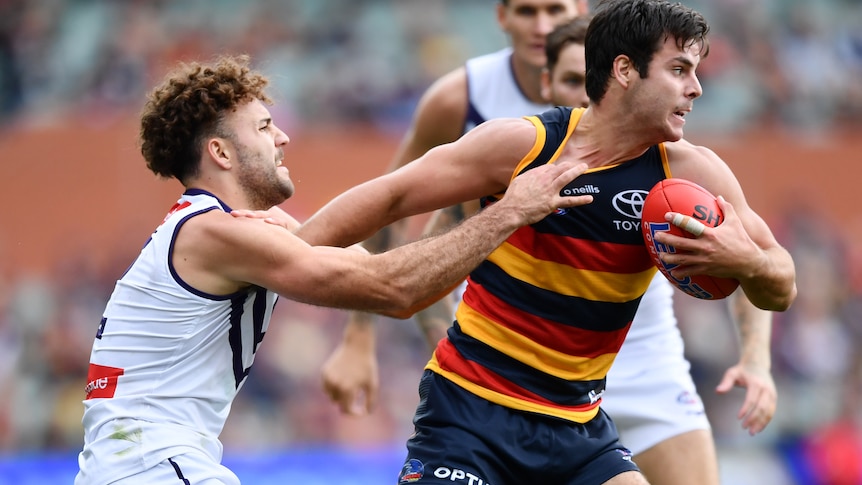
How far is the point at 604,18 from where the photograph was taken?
474 cm

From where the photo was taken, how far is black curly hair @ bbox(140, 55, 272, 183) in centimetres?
488

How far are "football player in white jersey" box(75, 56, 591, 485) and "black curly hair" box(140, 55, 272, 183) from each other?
0.8 inches

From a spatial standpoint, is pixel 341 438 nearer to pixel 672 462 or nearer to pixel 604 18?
pixel 672 462

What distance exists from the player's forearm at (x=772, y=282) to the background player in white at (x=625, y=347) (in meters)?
1.01

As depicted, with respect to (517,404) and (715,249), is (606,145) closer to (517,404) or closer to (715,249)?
(715,249)

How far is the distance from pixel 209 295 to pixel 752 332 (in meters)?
2.76

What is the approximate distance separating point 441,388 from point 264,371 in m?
7.53

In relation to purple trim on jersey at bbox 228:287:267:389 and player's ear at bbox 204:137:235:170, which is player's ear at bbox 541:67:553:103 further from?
purple trim on jersey at bbox 228:287:267:389

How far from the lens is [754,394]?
18.5 feet

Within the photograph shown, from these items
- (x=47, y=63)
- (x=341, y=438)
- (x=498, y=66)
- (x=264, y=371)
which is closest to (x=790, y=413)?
(x=341, y=438)

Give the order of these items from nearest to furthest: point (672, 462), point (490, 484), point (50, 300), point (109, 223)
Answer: point (490, 484) → point (672, 462) → point (50, 300) → point (109, 223)

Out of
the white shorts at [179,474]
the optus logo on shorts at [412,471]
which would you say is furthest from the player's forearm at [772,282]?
the white shorts at [179,474]

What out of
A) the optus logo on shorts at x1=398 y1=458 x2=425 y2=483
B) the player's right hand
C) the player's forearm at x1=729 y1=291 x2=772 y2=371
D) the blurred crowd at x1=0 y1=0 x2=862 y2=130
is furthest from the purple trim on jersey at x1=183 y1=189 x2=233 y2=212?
the blurred crowd at x1=0 y1=0 x2=862 y2=130

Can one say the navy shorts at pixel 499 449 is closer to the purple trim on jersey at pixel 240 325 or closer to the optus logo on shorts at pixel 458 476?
the optus logo on shorts at pixel 458 476
